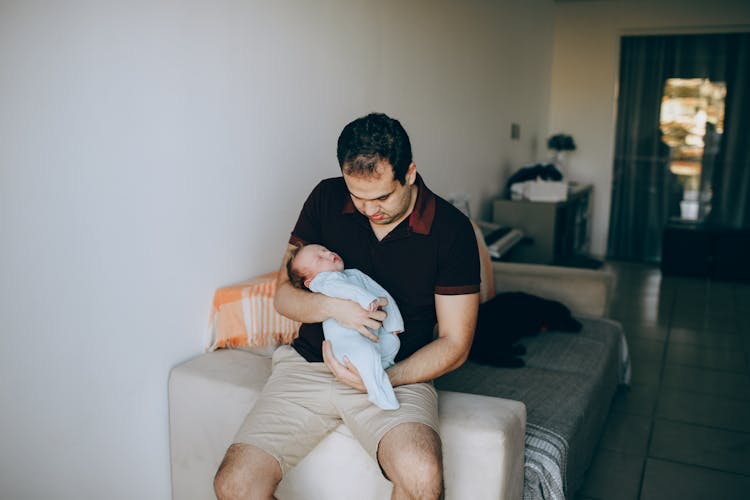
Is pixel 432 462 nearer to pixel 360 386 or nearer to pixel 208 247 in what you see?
pixel 360 386

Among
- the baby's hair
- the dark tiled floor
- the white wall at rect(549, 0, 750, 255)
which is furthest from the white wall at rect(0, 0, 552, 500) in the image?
the white wall at rect(549, 0, 750, 255)

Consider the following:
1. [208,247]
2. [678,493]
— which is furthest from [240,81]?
[678,493]

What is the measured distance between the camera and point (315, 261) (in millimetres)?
1817

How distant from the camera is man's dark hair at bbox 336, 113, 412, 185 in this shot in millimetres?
1668

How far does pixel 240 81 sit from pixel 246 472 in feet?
4.29

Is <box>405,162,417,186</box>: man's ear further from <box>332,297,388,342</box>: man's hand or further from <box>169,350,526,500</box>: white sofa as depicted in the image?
<box>169,350,526,500</box>: white sofa

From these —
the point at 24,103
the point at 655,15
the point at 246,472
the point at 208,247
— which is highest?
the point at 655,15

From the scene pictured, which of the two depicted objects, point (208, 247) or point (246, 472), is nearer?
point (246, 472)

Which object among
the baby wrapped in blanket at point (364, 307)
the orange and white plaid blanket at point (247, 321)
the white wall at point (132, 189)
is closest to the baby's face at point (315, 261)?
the baby wrapped in blanket at point (364, 307)

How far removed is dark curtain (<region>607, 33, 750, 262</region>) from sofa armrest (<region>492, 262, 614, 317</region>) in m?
3.92

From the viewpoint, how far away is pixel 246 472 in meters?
1.54

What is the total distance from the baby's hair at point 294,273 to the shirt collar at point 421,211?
18cm

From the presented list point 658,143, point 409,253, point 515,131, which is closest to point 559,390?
point 409,253

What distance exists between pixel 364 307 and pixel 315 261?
0.76 feet
